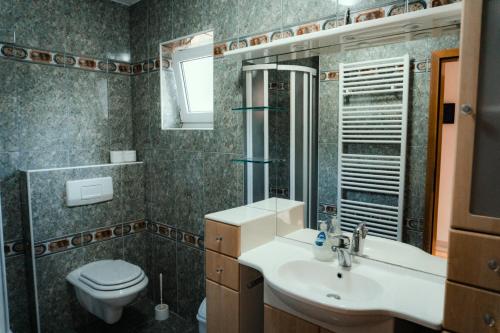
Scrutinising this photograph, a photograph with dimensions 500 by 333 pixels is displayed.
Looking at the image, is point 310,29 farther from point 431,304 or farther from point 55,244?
point 55,244

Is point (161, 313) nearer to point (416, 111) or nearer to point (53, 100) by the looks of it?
point (53, 100)

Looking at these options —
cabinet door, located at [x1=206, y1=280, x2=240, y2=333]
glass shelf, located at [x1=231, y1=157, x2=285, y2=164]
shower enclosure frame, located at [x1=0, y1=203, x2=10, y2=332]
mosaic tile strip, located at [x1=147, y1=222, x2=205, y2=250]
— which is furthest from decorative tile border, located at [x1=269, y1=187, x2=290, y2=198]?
shower enclosure frame, located at [x1=0, y1=203, x2=10, y2=332]

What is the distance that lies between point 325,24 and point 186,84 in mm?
1410

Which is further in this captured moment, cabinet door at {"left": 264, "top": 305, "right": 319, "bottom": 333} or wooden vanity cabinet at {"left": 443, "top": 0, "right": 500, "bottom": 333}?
cabinet door at {"left": 264, "top": 305, "right": 319, "bottom": 333}

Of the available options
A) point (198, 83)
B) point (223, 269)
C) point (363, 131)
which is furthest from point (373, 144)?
point (198, 83)

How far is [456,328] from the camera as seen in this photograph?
1097 mm

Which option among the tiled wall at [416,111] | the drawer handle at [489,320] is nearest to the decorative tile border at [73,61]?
the tiled wall at [416,111]

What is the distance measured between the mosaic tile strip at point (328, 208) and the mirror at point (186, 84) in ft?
3.86

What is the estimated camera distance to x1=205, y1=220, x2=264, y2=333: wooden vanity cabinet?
1757mm

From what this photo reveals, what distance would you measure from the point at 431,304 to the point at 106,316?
206 cm

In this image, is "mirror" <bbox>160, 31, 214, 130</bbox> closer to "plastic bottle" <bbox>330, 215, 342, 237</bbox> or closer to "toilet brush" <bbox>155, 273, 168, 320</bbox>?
"plastic bottle" <bbox>330, 215, 342, 237</bbox>

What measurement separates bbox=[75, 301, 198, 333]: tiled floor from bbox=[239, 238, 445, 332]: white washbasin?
129 centimetres

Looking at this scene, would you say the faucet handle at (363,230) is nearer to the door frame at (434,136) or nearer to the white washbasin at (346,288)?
the white washbasin at (346,288)

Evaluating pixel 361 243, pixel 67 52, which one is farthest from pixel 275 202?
pixel 67 52
